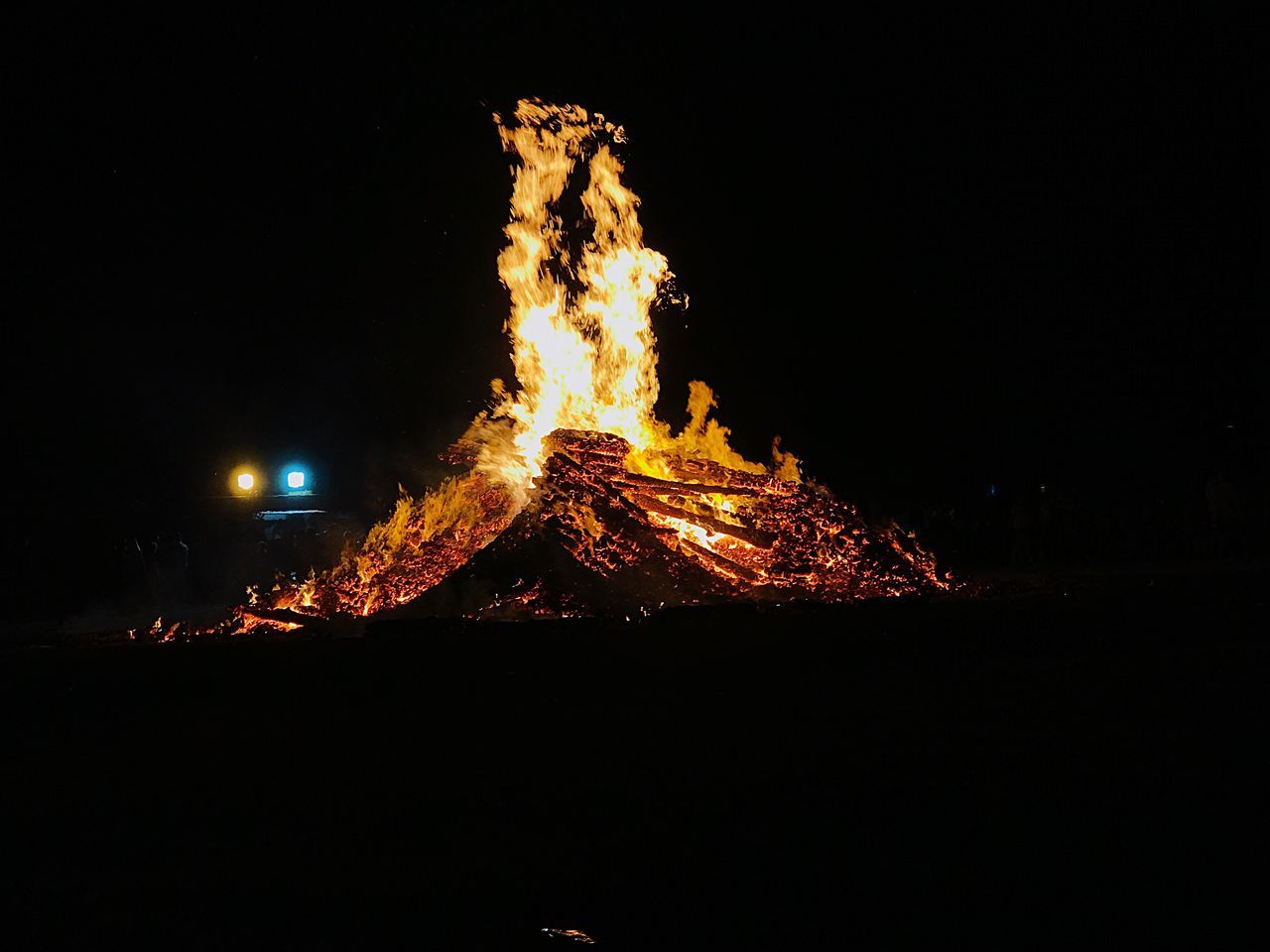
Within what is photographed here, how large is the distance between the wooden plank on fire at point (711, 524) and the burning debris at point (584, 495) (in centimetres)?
2

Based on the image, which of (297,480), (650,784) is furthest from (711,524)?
(297,480)

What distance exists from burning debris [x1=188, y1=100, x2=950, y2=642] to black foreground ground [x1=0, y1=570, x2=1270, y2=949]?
142 centimetres

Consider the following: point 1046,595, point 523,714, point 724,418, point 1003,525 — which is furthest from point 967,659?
point 724,418

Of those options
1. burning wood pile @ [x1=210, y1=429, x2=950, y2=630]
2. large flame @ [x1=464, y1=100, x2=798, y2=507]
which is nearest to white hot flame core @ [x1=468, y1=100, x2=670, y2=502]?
large flame @ [x1=464, y1=100, x2=798, y2=507]

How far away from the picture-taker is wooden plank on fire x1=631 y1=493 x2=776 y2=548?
1115 cm

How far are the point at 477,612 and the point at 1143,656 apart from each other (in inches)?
211

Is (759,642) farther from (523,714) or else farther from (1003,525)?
(1003,525)

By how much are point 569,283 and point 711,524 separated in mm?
2821

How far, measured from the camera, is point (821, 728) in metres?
6.40

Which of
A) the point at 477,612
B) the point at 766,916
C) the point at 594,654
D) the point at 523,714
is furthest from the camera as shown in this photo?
the point at 477,612

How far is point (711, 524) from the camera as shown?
11.2m

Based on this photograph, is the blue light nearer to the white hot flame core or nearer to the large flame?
the large flame

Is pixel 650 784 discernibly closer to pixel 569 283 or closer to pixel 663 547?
pixel 663 547

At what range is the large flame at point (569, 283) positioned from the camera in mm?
11695
